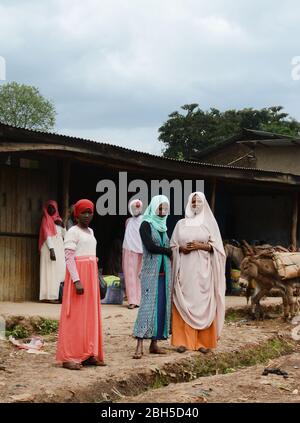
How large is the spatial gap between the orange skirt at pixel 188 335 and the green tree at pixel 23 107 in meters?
40.0

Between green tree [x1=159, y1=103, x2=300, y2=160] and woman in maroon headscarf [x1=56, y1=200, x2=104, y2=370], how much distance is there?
3036 cm

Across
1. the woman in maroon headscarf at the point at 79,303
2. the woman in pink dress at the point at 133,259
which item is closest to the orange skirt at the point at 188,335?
the woman in maroon headscarf at the point at 79,303

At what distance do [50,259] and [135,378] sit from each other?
525cm

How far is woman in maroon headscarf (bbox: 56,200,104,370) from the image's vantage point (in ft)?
24.4

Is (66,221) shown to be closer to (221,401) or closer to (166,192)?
(166,192)

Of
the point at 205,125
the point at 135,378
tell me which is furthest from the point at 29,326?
the point at 205,125

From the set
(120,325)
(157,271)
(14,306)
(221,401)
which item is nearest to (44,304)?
(14,306)

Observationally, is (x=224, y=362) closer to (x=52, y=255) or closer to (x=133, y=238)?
(x=133, y=238)

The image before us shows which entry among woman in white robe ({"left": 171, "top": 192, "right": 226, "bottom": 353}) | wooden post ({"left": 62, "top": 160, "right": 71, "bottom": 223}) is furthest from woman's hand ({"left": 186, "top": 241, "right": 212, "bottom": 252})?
wooden post ({"left": 62, "top": 160, "right": 71, "bottom": 223})

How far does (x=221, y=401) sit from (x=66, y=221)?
657 centimetres

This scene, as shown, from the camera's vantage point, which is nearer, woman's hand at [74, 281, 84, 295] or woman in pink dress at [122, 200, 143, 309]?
woman's hand at [74, 281, 84, 295]

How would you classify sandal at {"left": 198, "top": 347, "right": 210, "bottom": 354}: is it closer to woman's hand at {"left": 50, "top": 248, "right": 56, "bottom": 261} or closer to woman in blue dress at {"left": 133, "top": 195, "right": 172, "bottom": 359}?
woman in blue dress at {"left": 133, "top": 195, "right": 172, "bottom": 359}

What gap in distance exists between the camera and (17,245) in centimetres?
1244

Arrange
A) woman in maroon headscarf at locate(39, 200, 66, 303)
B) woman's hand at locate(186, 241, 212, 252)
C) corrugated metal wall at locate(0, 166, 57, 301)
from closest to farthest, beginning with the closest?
woman's hand at locate(186, 241, 212, 252)
corrugated metal wall at locate(0, 166, 57, 301)
woman in maroon headscarf at locate(39, 200, 66, 303)
